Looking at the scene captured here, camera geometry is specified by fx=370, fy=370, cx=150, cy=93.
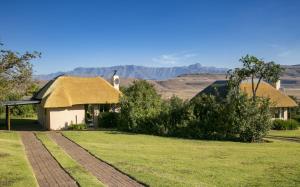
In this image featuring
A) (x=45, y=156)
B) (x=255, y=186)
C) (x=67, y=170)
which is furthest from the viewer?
(x=45, y=156)

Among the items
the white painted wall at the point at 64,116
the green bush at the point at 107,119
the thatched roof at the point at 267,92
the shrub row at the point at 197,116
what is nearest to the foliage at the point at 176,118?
the shrub row at the point at 197,116

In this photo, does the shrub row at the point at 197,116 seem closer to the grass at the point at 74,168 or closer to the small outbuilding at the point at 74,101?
the small outbuilding at the point at 74,101

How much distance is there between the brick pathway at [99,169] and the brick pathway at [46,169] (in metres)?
1.21

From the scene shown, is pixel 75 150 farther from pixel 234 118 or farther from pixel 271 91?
pixel 271 91

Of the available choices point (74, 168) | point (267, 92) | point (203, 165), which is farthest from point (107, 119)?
point (74, 168)

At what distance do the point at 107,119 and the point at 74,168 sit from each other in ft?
81.2

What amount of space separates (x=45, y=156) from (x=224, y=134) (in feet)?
57.4

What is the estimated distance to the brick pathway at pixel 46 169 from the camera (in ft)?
46.3

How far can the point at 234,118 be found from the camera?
31.1 metres

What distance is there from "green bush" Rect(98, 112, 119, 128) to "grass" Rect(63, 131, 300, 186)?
15.2 m

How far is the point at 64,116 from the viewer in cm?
3916

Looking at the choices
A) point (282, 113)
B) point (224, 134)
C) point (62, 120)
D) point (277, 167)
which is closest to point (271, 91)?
point (282, 113)

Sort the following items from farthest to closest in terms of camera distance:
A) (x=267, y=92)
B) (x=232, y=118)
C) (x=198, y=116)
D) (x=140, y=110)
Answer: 1. (x=267, y=92)
2. (x=140, y=110)
3. (x=198, y=116)
4. (x=232, y=118)

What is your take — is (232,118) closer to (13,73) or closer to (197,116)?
(197,116)
